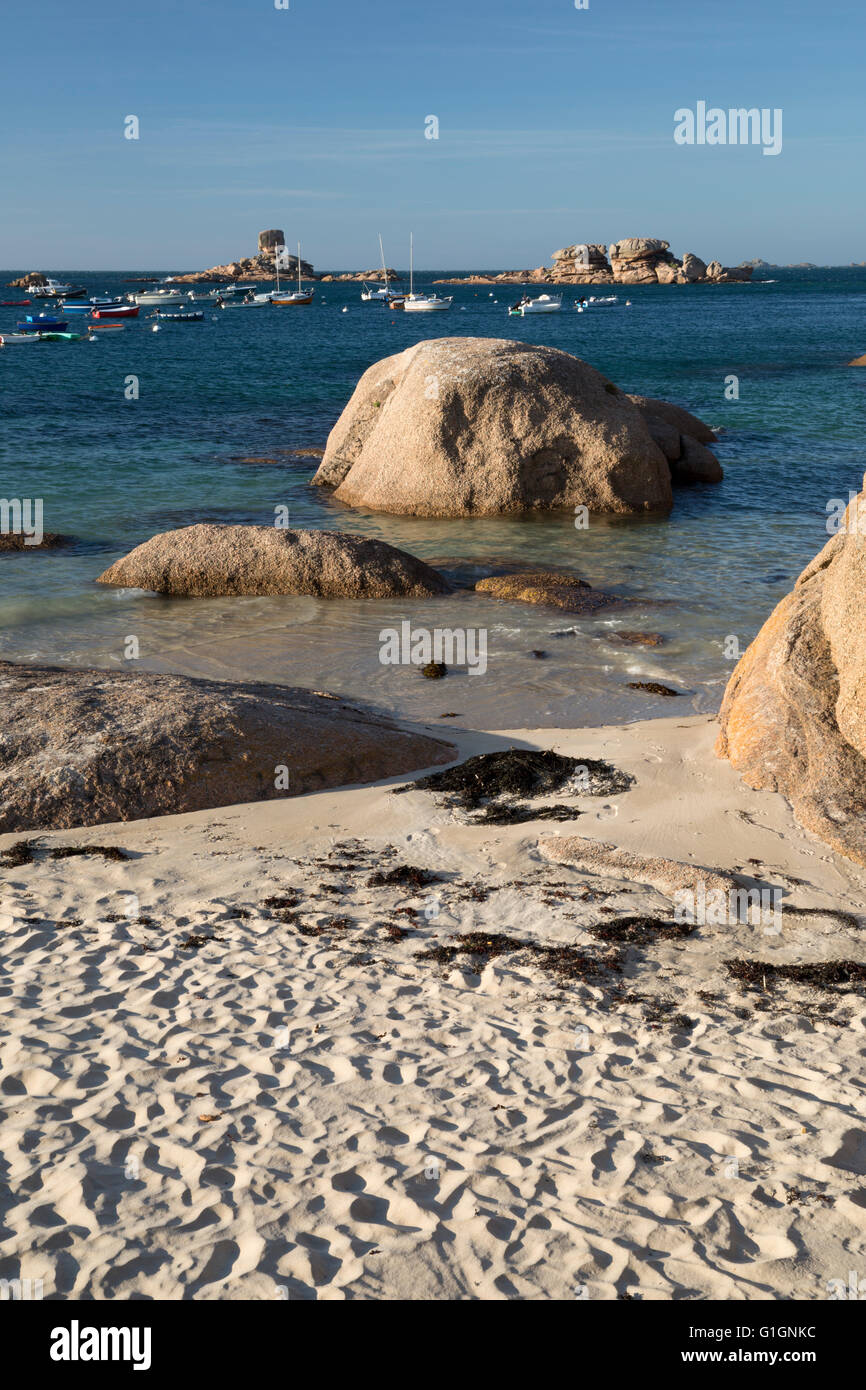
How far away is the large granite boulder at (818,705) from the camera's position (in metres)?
7.23

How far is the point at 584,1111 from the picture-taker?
15.0 feet

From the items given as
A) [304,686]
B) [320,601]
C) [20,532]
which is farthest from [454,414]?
[304,686]

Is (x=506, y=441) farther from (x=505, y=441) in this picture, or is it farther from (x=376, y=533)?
(x=376, y=533)

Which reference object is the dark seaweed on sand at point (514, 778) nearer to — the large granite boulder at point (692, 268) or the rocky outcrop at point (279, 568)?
the rocky outcrop at point (279, 568)

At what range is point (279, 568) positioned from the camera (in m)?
14.3

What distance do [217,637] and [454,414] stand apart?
7332 mm

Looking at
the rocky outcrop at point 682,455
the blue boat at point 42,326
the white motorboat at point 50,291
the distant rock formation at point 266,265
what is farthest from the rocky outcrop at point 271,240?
the rocky outcrop at point 682,455

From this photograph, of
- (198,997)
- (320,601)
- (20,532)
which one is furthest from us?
(20,532)

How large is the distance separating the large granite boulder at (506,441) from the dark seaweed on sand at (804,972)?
13464 mm

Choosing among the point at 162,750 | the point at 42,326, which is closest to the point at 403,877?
the point at 162,750

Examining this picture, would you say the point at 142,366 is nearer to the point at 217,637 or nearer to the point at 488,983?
the point at 217,637

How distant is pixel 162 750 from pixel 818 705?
475 cm

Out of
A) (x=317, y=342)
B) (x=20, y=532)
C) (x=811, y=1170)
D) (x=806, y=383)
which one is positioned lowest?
(x=811, y=1170)

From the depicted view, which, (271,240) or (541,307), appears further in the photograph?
(271,240)
